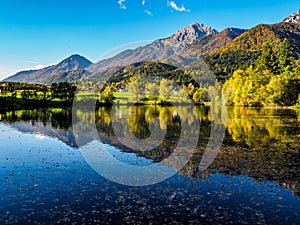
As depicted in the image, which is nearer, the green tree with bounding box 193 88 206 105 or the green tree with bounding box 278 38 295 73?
the green tree with bounding box 278 38 295 73

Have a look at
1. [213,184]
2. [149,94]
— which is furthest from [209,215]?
[149,94]

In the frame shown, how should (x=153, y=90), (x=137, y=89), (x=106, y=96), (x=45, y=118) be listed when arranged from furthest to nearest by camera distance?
1. (x=137, y=89)
2. (x=153, y=90)
3. (x=106, y=96)
4. (x=45, y=118)

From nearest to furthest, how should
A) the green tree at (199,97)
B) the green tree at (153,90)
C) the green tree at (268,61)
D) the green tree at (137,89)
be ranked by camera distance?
the green tree at (268,61) → the green tree at (199,97) → the green tree at (137,89) → the green tree at (153,90)

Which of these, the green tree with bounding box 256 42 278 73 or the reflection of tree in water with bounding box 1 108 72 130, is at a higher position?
the green tree with bounding box 256 42 278 73

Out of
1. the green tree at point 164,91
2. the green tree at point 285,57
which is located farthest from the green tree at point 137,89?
the green tree at point 285,57

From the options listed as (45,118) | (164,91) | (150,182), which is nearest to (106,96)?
(164,91)

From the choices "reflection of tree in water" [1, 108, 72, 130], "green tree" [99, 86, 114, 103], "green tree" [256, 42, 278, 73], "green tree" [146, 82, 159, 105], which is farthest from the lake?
"green tree" [146, 82, 159, 105]

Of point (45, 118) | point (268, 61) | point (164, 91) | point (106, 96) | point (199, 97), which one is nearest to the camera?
point (45, 118)

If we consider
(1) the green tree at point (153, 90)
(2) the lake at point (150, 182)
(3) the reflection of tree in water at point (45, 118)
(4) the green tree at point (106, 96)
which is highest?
(1) the green tree at point (153, 90)

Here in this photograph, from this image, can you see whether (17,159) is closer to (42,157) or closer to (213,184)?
(42,157)

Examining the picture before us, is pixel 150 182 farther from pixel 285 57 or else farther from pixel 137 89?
pixel 137 89

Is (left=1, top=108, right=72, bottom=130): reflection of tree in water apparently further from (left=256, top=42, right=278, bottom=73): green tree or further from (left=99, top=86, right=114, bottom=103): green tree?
(left=256, top=42, right=278, bottom=73): green tree

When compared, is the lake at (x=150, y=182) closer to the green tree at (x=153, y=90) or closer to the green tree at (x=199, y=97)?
the green tree at (x=199, y=97)

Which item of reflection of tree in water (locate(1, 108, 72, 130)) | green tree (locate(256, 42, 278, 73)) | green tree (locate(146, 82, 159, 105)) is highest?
green tree (locate(256, 42, 278, 73))
